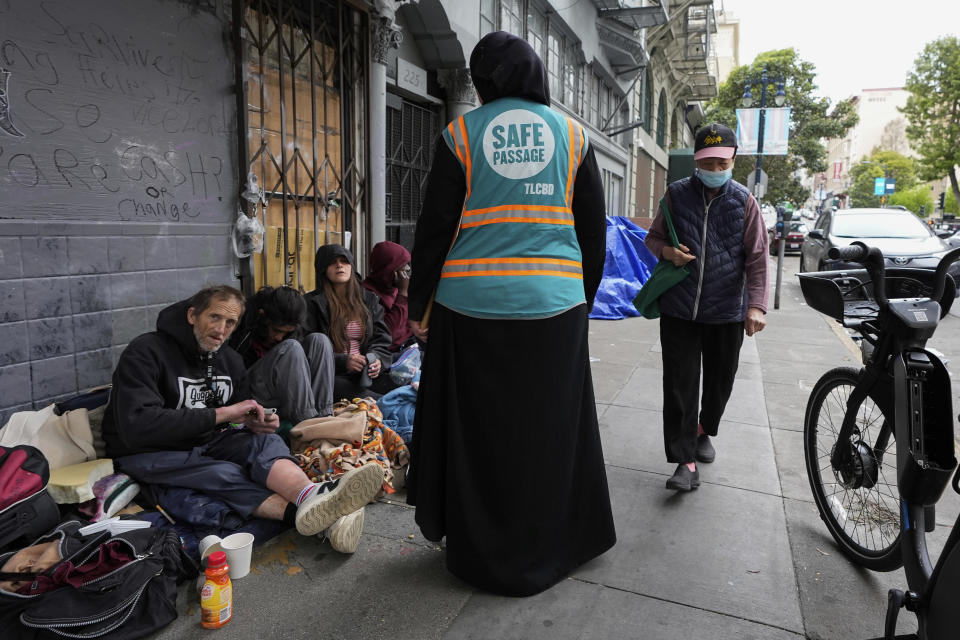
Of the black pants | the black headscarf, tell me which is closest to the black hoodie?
the black headscarf

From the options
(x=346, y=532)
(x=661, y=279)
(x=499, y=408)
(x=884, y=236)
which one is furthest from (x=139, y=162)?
(x=884, y=236)

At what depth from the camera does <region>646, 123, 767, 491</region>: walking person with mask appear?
356cm

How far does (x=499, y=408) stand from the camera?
2639 mm

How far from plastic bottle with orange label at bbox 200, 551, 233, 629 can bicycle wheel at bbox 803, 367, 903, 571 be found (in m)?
2.50

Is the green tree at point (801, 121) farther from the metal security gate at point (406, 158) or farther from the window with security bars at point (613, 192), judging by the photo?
the metal security gate at point (406, 158)

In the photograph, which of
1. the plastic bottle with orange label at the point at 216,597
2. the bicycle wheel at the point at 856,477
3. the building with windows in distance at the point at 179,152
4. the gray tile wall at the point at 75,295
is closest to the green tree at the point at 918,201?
the building with windows in distance at the point at 179,152

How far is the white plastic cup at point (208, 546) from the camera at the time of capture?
111 inches

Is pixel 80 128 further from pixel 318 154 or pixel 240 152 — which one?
pixel 318 154

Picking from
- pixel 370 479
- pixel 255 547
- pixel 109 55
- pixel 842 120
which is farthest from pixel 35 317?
pixel 842 120

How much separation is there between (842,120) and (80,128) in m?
36.4

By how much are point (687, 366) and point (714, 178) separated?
0.99 meters

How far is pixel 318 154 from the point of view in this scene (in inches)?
249

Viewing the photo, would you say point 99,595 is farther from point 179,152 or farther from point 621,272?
point 621,272

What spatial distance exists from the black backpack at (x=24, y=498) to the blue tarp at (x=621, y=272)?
26.6ft
